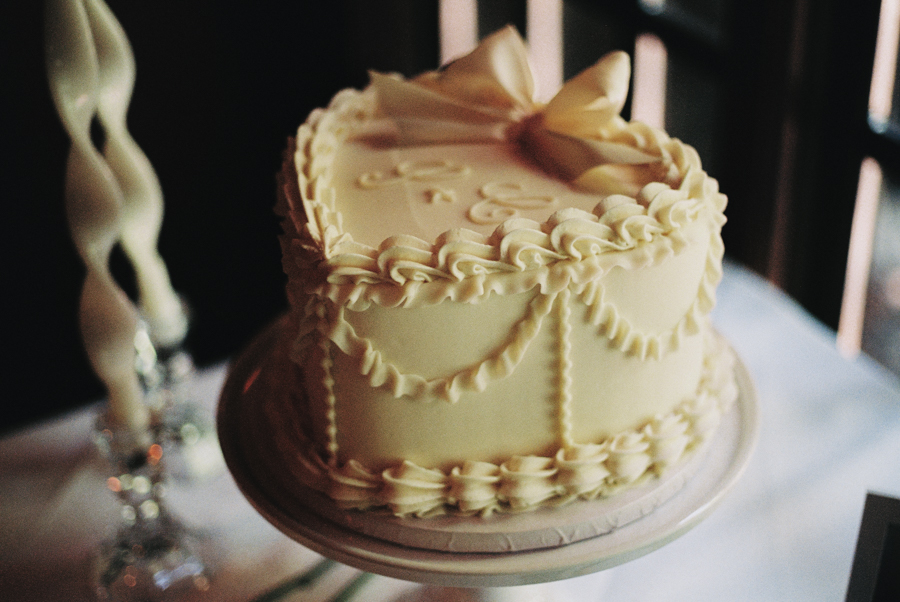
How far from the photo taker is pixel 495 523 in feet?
3.72

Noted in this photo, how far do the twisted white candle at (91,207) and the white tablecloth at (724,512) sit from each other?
31 centimetres

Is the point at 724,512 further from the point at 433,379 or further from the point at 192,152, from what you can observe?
the point at 192,152

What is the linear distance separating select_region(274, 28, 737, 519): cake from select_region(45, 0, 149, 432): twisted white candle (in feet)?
1.08

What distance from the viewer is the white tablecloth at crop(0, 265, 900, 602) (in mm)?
1382

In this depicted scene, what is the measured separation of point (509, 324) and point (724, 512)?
733 mm

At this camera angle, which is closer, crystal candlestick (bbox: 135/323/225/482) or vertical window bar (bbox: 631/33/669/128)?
crystal candlestick (bbox: 135/323/225/482)

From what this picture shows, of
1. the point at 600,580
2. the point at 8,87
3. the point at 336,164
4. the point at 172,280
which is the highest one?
the point at 336,164

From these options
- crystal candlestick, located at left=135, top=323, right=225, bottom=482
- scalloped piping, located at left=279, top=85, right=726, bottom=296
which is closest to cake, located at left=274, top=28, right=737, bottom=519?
scalloped piping, located at left=279, top=85, right=726, bottom=296

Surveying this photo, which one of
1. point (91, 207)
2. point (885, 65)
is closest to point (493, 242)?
point (91, 207)

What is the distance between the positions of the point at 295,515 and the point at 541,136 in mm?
776

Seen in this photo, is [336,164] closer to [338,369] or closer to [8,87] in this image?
[338,369]

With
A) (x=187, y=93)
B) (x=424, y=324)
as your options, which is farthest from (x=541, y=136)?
(x=187, y=93)

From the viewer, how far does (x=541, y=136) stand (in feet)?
4.53

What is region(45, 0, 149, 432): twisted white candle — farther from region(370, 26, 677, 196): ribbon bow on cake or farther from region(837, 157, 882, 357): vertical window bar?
region(837, 157, 882, 357): vertical window bar
